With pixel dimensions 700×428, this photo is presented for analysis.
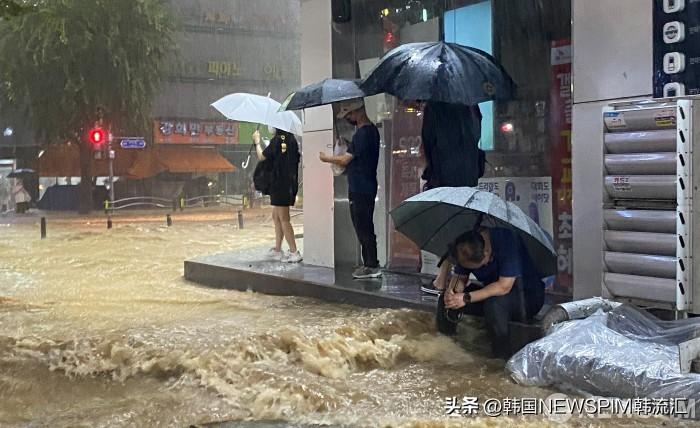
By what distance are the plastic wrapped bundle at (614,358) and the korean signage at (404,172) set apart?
375 centimetres

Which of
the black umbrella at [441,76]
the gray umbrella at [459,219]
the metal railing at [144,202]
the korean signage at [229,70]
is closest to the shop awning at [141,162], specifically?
the metal railing at [144,202]

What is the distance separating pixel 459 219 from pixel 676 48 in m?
2.08

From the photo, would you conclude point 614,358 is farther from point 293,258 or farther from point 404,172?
point 293,258

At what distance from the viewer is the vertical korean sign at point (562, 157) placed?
24.1 ft

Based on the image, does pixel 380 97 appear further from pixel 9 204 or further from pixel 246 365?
pixel 9 204

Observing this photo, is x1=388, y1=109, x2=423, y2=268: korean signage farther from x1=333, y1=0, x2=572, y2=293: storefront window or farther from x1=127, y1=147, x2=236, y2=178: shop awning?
x1=127, y1=147, x2=236, y2=178: shop awning

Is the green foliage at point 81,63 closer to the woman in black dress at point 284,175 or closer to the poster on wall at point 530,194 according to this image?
the woman in black dress at point 284,175

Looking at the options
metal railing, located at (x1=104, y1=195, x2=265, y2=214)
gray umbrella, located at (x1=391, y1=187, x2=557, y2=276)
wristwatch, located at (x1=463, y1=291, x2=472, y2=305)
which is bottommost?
wristwatch, located at (x1=463, y1=291, x2=472, y2=305)

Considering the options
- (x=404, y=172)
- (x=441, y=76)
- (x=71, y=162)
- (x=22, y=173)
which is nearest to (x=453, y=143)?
(x=441, y=76)

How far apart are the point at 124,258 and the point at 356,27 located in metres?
6.40

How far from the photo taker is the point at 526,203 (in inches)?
305

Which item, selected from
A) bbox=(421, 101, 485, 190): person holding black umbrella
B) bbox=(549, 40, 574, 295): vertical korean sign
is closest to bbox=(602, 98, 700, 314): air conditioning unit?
bbox=(421, 101, 485, 190): person holding black umbrella

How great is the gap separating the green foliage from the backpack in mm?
15872

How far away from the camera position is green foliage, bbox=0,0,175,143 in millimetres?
24344
